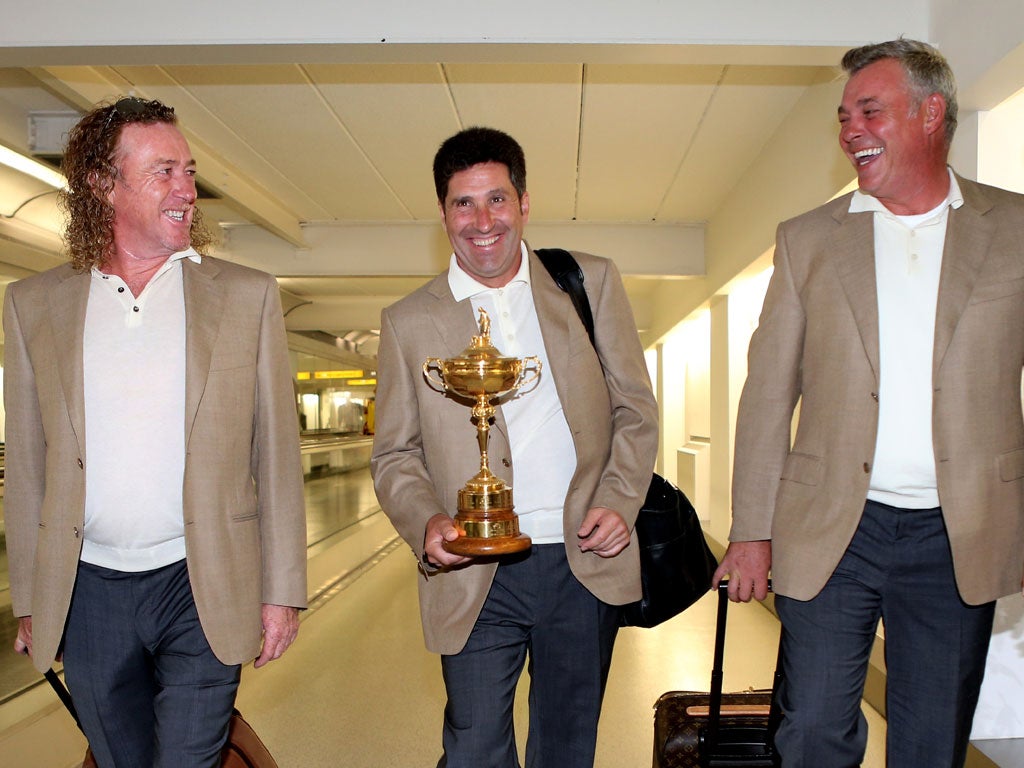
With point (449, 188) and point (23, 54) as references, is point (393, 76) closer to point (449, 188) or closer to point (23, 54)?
point (23, 54)

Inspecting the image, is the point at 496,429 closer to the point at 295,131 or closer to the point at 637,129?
the point at 637,129

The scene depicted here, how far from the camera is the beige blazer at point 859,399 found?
189cm

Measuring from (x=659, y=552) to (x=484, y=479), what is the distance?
1.79 ft

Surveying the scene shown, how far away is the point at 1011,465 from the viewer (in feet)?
6.38

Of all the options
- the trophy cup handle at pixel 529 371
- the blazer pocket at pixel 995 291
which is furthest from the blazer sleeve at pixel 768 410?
the trophy cup handle at pixel 529 371

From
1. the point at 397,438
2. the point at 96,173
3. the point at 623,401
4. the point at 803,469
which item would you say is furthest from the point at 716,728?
the point at 96,173

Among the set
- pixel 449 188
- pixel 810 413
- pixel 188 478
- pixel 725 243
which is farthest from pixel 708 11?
pixel 725 243

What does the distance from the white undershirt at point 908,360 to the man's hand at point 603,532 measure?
1.80 feet

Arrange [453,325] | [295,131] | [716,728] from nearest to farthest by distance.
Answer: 1. [453,325]
2. [716,728]
3. [295,131]

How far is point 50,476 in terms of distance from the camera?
1884 millimetres

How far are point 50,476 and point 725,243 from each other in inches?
279

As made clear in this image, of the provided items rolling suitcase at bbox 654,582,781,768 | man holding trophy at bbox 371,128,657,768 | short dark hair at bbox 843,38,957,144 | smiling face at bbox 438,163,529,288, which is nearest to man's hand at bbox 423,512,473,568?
man holding trophy at bbox 371,128,657,768

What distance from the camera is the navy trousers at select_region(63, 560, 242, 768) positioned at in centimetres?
187

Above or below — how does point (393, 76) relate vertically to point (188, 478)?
above
